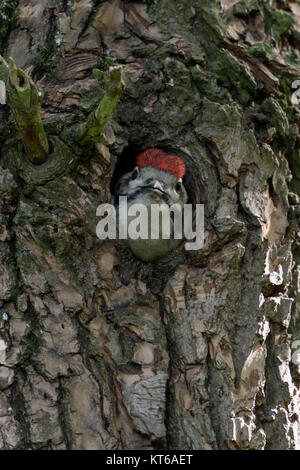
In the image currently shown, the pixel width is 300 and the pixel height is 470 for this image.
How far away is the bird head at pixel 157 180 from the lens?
2.58m

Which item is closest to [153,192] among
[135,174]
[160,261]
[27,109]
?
[135,174]

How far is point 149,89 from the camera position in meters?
2.54

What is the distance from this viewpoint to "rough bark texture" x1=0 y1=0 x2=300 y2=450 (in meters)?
2.15

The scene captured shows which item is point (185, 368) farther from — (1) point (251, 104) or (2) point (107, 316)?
(1) point (251, 104)

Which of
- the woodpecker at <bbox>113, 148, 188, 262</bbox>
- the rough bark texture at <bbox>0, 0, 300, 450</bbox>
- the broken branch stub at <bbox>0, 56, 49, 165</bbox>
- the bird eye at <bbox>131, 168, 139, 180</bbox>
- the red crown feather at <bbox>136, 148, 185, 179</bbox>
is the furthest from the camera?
the bird eye at <bbox>131, 168, 139, 180</bbox>

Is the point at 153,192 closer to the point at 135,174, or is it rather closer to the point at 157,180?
the point at 157,180

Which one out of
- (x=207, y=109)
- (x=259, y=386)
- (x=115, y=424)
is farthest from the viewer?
(x=207, y=109)

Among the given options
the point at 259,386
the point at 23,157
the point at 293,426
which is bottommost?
the point at 293,426

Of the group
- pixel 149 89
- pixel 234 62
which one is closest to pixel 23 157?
pixel 149 89

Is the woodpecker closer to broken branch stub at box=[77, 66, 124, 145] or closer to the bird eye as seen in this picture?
the bird eye

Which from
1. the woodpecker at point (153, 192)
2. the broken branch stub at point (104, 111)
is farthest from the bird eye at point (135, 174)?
the broken branch stub at point (104, 111)

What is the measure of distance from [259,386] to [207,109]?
3.56 feet

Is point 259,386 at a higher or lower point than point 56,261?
lower

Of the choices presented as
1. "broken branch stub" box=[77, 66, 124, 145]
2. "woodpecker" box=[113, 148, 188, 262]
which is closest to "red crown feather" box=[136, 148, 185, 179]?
"woodpecker" box=[113, 148, 188, 262]
